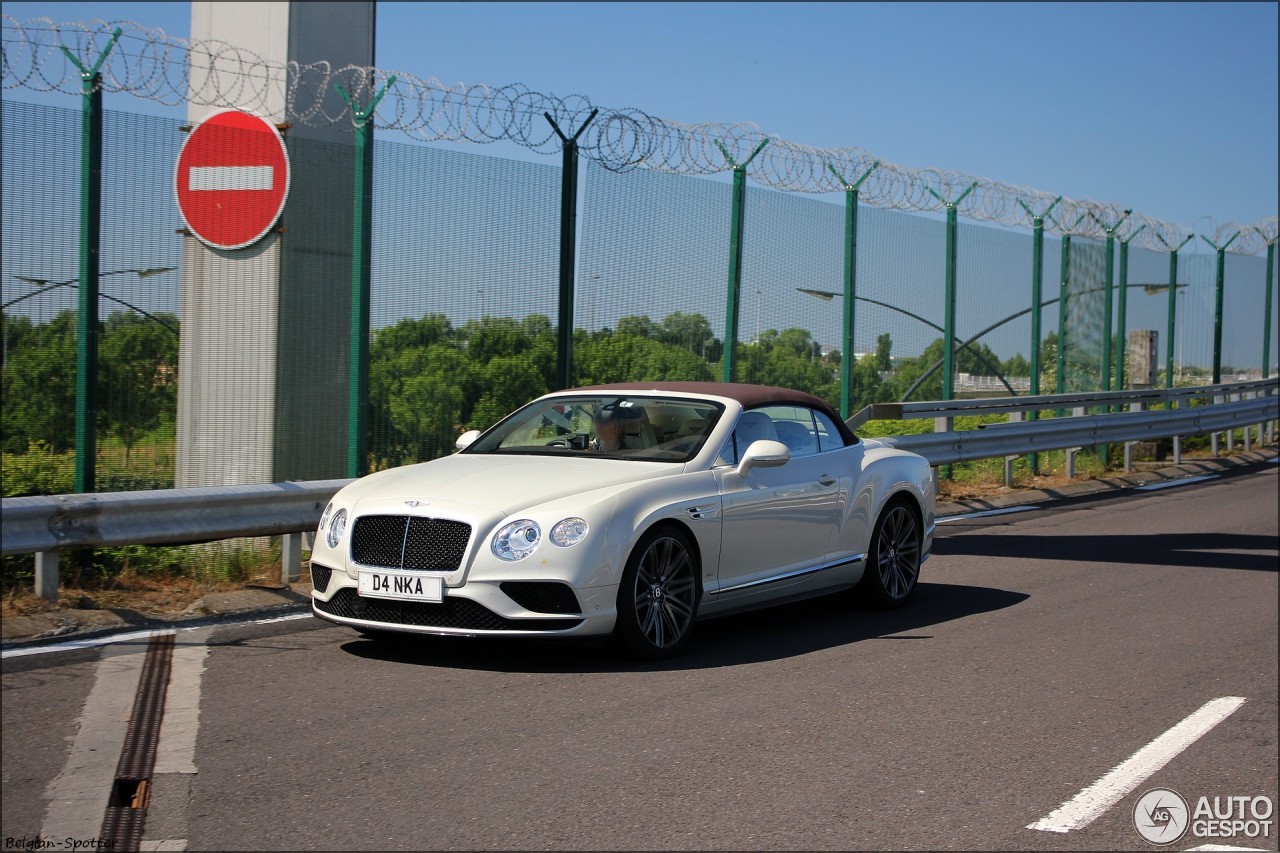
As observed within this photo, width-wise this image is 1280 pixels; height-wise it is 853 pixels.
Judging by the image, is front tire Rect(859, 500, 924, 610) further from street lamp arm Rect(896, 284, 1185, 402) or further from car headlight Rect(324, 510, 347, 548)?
street lamp arm Rect(896, 284, 1185, 402)

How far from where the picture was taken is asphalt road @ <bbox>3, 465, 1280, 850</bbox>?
4668 mm

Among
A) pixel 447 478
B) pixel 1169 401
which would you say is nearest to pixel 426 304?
pixel 447 478

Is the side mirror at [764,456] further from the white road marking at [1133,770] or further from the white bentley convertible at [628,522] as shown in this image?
the white road marking at [1133,770]

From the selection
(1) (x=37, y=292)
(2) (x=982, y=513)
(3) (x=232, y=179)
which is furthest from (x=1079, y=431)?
(1) (x=37, y=292)

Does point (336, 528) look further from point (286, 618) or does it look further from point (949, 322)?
point (949, 322)

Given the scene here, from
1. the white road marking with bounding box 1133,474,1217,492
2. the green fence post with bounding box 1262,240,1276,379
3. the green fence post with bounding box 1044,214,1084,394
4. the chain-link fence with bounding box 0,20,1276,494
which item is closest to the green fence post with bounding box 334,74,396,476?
the chain-link fence with bounding box 0,20,1276,494

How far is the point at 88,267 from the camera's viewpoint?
896cm

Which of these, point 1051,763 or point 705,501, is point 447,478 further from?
point 1051,763

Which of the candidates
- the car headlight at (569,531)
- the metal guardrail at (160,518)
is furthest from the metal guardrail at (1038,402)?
the car headlight at (569,531)

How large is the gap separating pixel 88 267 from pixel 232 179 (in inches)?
58.0

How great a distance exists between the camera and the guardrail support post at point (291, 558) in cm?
911

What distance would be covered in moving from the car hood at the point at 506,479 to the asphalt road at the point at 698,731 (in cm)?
82

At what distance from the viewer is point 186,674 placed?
6.64m

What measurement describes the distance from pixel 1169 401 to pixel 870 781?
1759cm
